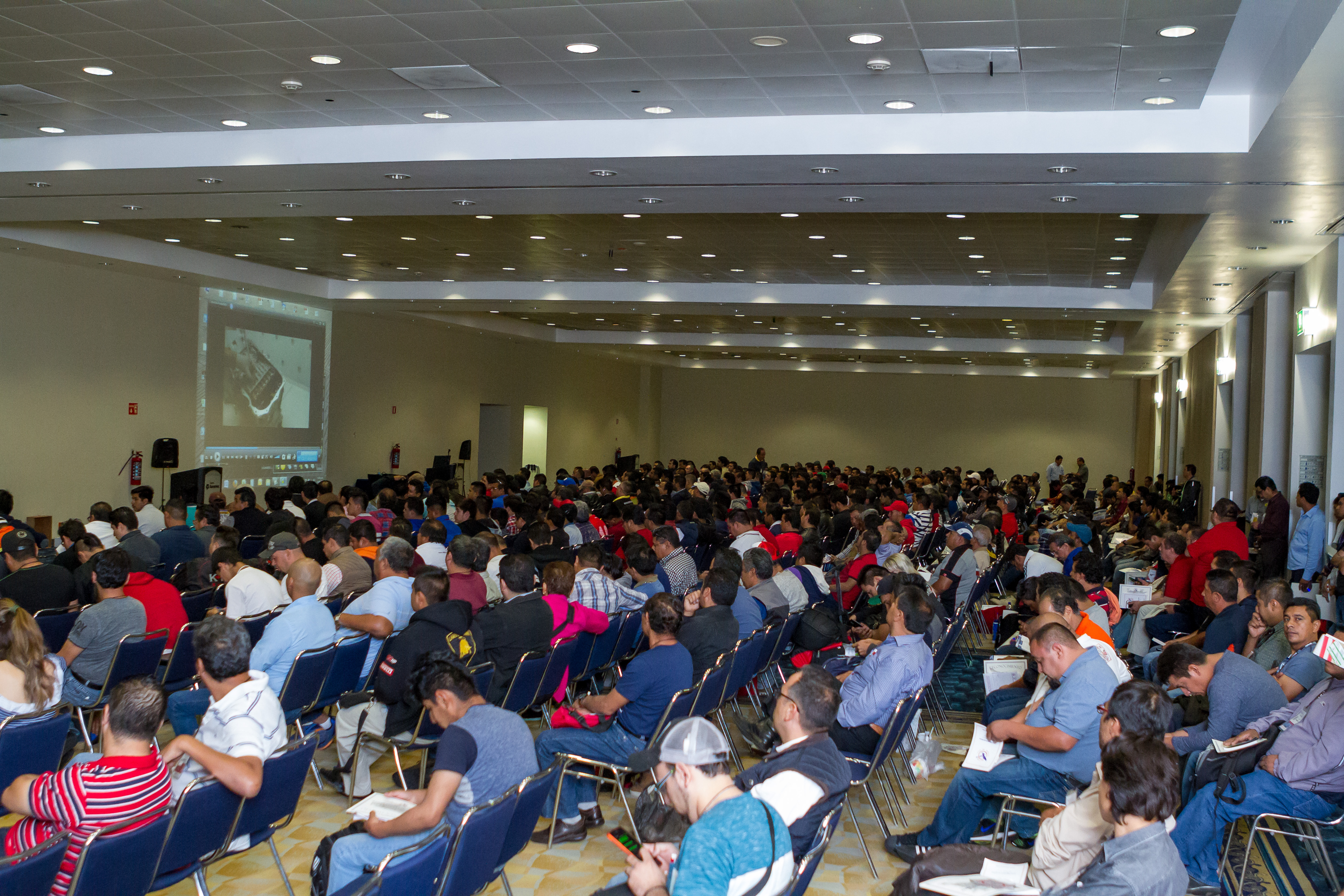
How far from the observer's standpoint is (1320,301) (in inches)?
361

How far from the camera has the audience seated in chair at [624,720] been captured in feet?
15.7

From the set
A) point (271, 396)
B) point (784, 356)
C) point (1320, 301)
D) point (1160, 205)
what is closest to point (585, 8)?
point (1160, 205)

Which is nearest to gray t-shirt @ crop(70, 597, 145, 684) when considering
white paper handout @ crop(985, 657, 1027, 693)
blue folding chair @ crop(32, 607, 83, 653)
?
blue folding chair @ crop(32, 607, 83, 653)

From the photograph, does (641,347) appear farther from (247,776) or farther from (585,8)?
(247,776)

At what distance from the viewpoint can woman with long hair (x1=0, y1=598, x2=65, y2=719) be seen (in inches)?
163

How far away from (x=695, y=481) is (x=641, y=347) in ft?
24.0

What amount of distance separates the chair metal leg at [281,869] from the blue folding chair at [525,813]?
34.5 inches

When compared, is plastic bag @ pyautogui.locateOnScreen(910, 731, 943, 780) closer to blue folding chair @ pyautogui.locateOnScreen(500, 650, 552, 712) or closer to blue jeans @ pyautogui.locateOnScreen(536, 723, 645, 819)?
blue jeans @ pyautogui.locateOnScreen(536, 723, 645, 819)

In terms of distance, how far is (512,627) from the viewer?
5.49 metres

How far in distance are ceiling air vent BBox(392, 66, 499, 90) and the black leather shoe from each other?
4305mm

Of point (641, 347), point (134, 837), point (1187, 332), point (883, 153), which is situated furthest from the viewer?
point (641, 347)

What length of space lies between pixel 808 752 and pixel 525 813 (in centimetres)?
93

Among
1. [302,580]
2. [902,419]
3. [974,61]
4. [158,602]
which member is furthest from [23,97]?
[902,419]

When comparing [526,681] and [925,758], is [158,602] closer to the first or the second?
[526,681]
